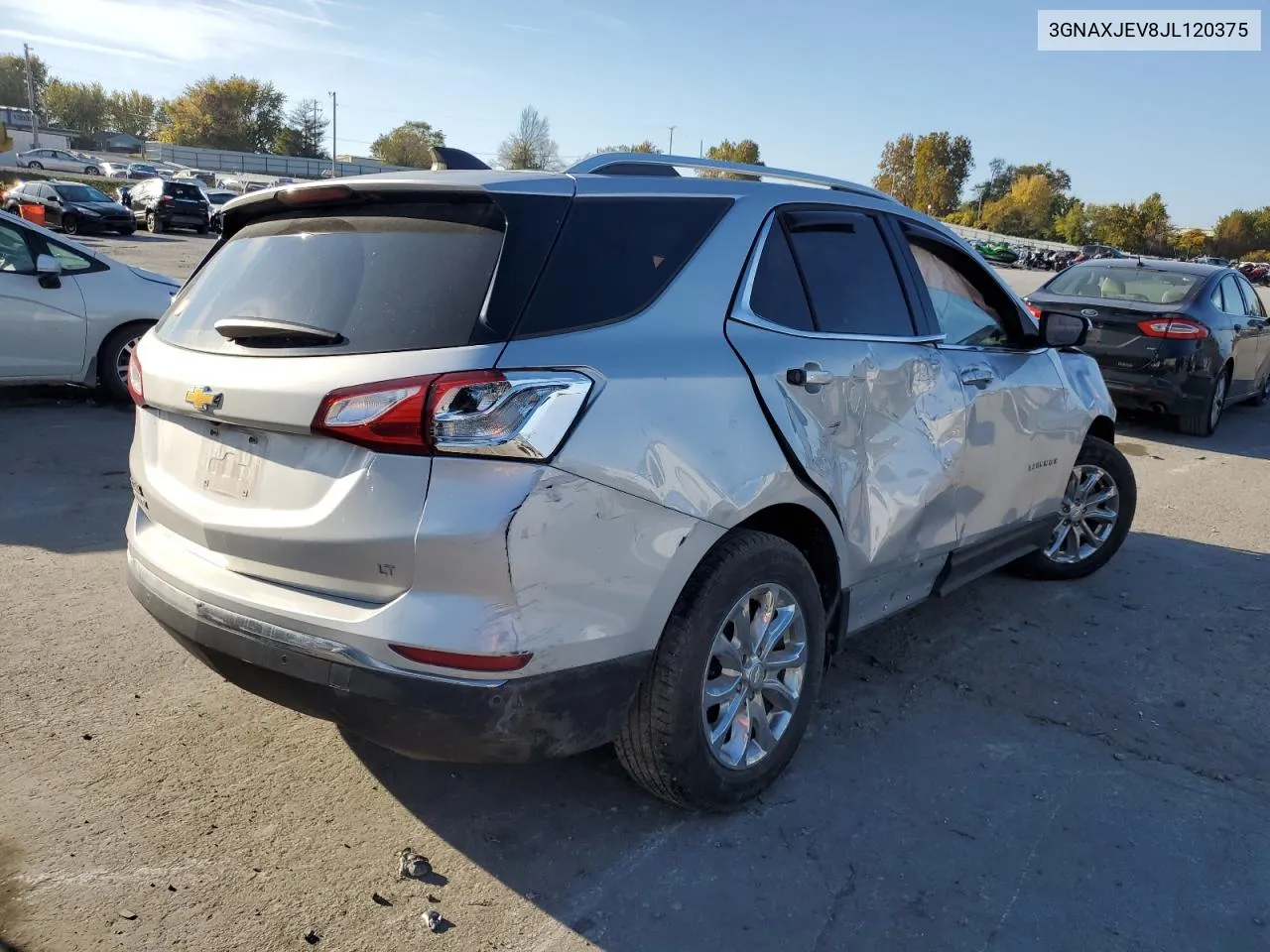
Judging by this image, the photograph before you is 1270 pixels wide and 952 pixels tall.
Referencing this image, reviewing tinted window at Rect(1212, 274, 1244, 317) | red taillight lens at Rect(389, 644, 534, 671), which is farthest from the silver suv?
tinted window at Rect(1212, 274, 1244, 317)

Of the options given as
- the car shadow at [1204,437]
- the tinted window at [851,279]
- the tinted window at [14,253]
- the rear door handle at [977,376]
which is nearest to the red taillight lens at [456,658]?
the tinted window at [851,279]

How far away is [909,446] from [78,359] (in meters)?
7.01

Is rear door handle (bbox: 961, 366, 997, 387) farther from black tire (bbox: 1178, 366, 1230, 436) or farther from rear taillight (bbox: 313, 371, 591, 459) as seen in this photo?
black tire (bbox: 1178, 366, 1230, 436)

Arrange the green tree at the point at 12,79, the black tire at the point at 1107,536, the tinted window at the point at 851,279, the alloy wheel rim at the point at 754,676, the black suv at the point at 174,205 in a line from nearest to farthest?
the alloy wheel rim at the point at 754,676
the tinted window at the point at 851,279
the black tire at the point at 1107,536
the black suv at the point at 174,205
the green tree at the point at 12,79

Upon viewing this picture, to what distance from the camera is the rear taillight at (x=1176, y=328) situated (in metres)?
9.51

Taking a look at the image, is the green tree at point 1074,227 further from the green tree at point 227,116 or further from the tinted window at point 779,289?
the tinted window at point 779,289

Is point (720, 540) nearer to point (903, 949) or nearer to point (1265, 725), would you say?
point (903, 949)

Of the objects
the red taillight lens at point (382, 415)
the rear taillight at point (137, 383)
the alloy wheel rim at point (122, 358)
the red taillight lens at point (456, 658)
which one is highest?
the red taillight lens at point (382, 415)

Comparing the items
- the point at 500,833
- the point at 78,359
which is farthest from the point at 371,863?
the point at 78,359

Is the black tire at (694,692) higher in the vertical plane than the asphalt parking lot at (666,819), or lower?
higher

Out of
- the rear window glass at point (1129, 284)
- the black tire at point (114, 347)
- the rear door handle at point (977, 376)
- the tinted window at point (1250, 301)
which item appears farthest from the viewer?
the tinted window at point (1250, 301)

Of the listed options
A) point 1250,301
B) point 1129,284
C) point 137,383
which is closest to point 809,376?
point 137,383

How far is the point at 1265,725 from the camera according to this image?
391cm

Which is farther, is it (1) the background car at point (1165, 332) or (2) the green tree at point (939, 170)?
(2) the green tree at point (939, 170)
